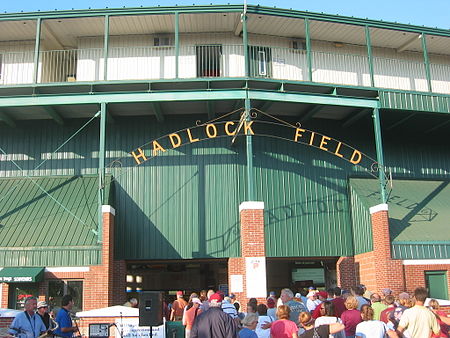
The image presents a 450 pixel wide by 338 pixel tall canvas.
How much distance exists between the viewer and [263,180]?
68.0 feet

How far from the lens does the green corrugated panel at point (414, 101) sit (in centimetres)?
2055

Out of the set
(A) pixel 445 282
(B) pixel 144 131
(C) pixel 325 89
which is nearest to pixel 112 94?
(B) pixel 144 131

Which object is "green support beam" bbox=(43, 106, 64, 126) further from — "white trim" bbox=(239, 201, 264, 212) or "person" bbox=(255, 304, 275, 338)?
"person" bbox=(255, 304, 275, 338)

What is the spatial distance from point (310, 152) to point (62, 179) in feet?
31.2

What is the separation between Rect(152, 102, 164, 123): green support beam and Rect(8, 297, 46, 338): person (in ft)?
37.4

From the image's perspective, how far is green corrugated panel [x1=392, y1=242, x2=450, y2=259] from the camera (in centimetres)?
Answer: 1855

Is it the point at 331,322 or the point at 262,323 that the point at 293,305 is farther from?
the point at 331,322

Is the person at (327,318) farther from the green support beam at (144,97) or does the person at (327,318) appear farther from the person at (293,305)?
the green support beam at (144,97)

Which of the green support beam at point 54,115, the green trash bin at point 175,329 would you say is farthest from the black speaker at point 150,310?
the green support beam at point 54,115

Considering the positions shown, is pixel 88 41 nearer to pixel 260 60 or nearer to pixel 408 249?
pixel 260 60

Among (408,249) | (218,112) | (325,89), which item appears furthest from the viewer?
(218,112)

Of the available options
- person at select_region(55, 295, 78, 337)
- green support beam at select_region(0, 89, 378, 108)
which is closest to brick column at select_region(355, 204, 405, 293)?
green support beam at select_region(0, 89, 378, 108)

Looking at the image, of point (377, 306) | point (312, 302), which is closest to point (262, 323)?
point (377, 306)

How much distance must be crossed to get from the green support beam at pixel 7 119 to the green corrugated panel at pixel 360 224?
Answer: 43.0ft
